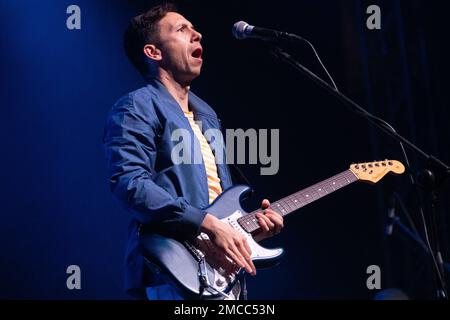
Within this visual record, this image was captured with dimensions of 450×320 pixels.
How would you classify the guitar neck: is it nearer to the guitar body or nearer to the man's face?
the guitar body

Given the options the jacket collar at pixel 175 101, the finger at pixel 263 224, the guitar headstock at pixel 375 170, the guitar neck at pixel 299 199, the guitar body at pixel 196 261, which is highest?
the jacket collar at pixel 175 101

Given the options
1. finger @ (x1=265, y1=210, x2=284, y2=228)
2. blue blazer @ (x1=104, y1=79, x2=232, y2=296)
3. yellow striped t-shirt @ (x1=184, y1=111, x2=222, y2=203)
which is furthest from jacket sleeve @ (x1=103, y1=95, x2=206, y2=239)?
finger @ (x1=265, y1=210, x2=284, y2=228)

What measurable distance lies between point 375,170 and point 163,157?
3.83 ft

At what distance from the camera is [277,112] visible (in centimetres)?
441

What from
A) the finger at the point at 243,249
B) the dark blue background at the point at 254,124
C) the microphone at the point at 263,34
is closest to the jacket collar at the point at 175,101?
the microphone at the point at 263,34

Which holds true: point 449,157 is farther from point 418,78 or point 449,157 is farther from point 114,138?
point 114,138

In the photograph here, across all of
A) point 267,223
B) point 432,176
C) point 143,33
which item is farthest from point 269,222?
point 143,33

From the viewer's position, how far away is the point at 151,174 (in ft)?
8.37

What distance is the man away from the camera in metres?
2.39

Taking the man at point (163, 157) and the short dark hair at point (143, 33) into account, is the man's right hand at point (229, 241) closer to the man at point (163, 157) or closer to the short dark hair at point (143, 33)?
the man at point (163, 157)

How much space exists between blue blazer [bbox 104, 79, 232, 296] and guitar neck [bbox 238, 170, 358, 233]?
0.70 feet

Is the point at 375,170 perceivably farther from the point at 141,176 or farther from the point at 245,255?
the point at 141,176

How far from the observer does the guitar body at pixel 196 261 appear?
7.50ft

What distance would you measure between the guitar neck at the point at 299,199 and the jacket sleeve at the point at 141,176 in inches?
10.5
